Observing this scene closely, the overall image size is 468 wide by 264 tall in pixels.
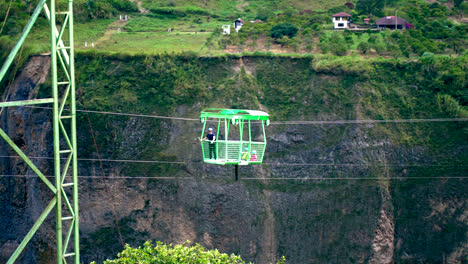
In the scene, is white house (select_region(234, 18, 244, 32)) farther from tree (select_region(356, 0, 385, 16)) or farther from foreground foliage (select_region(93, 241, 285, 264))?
foreground foliage (select_region(93, 241, 285, 264))

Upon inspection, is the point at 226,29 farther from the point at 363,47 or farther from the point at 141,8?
the point at 141,8

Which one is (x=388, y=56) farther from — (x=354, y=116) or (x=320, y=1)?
(x=320, y=1)

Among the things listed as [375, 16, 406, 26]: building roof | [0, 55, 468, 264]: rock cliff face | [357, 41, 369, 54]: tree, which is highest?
[375, 16, 406, 26]: building roof

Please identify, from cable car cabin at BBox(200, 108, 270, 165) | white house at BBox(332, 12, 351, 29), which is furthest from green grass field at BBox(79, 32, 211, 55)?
cable car cabin at BBox(200, 108, 270, 165)

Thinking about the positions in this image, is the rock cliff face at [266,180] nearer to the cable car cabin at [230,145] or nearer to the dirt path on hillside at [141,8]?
the cable car cabin at [230,145]

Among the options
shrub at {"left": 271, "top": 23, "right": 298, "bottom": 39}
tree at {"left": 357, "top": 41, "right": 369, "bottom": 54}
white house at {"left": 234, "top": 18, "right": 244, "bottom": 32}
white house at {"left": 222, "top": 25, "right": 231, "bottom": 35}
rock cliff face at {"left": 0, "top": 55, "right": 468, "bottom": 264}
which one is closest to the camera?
rock cliff face at {"left": 0, "top": 55, "right": 468, "bottom": 264}

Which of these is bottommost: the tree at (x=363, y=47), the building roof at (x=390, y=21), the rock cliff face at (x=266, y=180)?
the rock cliff face at (x=266, y=180)

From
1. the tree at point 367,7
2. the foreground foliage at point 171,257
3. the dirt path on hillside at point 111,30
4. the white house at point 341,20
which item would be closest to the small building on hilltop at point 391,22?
the white house at point 341,20
